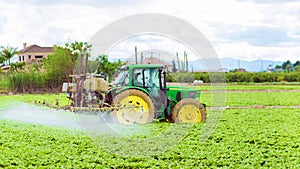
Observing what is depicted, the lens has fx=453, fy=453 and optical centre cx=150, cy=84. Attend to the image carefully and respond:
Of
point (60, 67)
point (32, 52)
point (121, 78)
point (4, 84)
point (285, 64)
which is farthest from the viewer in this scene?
point (285, 64)

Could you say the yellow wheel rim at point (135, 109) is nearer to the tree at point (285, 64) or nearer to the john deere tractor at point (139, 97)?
the john deere tractor at point (139, 97)

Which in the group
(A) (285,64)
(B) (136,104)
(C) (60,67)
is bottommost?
(B) (136,104)

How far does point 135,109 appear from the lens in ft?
36.1

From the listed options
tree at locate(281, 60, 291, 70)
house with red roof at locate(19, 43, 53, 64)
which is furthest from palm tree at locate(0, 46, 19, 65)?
tree at locate(281, 60, 291, 70)

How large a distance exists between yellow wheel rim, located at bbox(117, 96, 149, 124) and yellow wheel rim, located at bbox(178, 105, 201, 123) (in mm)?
1040

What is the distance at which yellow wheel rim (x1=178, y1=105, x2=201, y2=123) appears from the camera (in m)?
11.6

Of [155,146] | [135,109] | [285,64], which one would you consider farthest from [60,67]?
[285,64]

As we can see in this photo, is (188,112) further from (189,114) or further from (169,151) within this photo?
(169,151)

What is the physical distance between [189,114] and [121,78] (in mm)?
1986

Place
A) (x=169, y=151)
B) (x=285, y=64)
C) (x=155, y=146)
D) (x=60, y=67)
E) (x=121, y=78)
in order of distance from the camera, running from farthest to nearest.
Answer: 1. (x=285, y=64)
2. (x=60, y=67)
3. (x=121, y=78)
4. (x=155, y=146)
5. (x=169, y=151)

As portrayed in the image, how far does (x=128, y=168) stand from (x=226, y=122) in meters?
5.92

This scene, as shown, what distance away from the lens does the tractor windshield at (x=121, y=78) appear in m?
11.5

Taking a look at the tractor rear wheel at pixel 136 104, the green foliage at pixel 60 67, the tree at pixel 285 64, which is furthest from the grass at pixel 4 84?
the tree at pixel 285 64

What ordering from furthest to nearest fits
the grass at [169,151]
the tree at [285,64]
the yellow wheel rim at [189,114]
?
the tree at [285,64], the yellow wheel rim at [189,114], the grass at [169,151]
